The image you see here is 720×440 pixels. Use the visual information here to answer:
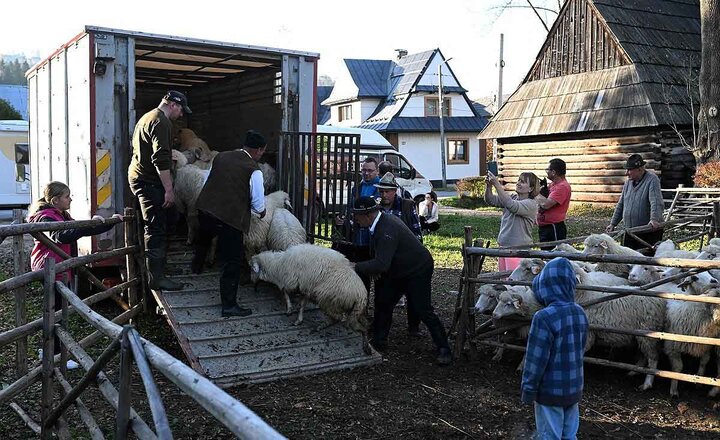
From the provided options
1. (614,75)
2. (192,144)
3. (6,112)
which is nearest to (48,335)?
(192,144)

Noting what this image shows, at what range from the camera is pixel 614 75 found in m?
19.3

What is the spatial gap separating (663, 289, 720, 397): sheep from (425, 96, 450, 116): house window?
33453mm

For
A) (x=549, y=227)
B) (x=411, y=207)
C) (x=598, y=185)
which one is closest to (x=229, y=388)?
(x=411, y=207)

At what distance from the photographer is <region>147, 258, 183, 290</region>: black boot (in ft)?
20.3

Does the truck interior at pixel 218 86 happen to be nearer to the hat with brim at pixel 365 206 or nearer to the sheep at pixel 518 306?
the hat with brim at pixel 365 206

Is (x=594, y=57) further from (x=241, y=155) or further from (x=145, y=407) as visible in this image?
(x=145, y=407)

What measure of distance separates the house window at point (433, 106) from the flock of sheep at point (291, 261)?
31.6 meters

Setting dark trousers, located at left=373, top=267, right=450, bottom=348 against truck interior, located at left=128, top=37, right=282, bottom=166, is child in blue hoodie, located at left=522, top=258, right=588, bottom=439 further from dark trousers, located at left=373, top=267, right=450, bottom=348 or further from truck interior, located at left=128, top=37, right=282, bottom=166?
truck interior, located at left=128, top=37, right=282, bottom=166

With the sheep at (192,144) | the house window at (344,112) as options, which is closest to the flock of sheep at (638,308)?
the sheep at (192,144)

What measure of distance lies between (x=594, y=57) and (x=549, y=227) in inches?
582

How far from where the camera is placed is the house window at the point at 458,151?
1518 inches

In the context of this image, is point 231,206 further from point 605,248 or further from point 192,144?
point 605,248

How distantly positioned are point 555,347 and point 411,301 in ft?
8.93

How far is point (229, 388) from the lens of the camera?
16.5ft
